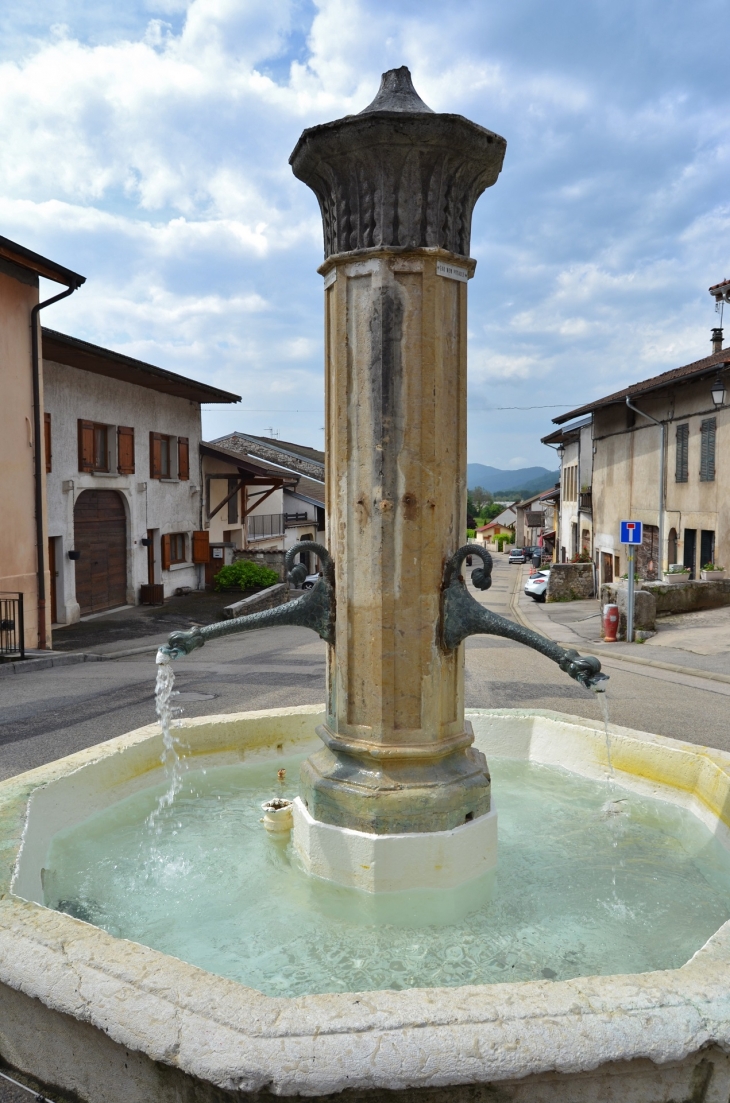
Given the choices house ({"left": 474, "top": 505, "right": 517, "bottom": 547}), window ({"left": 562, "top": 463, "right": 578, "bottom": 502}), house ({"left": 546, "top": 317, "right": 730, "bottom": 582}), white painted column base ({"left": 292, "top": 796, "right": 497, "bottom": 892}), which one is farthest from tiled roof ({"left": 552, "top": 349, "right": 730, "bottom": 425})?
house ({"left": 474, "top": 505, "right": 517, "bottom": 547})

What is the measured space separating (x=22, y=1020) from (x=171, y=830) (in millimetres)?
1959

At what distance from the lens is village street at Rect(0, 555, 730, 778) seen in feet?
26.3

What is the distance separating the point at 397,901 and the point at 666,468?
23.1 metres

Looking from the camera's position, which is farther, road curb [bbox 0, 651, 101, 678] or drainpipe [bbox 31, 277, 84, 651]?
drainpipe [bbox 31, 277, 84, 651]

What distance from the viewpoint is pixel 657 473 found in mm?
25172

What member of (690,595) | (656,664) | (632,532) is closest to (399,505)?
(656,664)

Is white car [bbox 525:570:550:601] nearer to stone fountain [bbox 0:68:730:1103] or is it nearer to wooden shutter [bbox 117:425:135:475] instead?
wooden shutter [bbox 117:425:135:475]

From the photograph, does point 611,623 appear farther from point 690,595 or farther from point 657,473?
point 657,473

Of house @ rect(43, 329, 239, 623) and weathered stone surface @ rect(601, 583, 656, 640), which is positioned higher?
house @ rect(43, 329, 239, 623)

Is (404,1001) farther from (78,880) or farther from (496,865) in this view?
(78,880)

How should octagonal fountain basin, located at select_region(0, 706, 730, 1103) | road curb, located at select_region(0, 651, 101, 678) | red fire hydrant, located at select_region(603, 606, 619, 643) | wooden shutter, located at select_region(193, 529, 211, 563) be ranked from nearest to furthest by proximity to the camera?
octagonal fountain basin, located at select_region(0, 706, 730, 1103)
road curb, located at select_region(0, 651, 101, 678)
red fire hydrant, located at select_region(603, 606, 619, 643)
wooden shutter, located at select_region(193, 529, 211, 563)

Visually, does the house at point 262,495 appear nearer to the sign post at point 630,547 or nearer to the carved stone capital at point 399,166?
the sign post at point 630,547

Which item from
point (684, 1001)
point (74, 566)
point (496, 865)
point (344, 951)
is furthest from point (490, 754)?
point (74, 566)

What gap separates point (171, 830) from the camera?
444 cm
